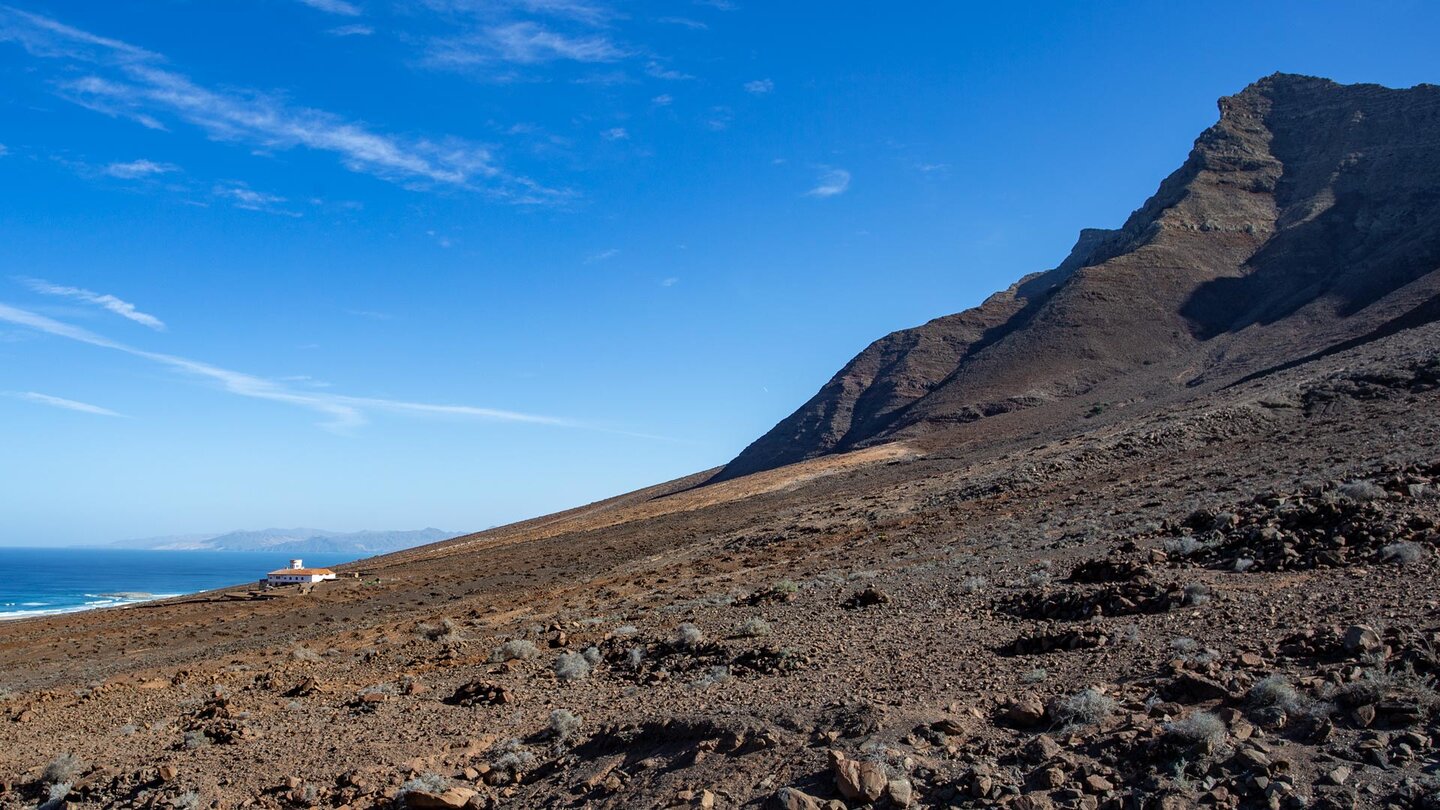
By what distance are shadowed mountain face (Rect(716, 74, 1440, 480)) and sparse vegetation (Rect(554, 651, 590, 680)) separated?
159 ft

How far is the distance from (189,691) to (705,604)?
8276 millimetres

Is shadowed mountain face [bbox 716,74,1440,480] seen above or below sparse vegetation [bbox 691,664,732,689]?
above

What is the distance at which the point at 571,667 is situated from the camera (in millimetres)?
11891

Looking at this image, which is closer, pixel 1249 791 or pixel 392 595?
pixel 1249 791

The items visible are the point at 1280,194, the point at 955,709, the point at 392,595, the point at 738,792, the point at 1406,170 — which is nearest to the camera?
the point at 738,792

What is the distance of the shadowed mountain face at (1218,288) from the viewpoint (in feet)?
204

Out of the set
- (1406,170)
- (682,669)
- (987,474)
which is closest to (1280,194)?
(1406,170)

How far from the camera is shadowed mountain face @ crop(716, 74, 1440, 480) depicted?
62.1 m

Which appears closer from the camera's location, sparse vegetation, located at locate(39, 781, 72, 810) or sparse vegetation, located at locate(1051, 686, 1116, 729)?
sparse vegetation, located at locate(1051, 686, 1116, 729)

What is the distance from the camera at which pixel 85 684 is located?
16906 millimetres

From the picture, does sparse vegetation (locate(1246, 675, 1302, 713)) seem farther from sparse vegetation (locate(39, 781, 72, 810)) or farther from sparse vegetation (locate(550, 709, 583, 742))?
sparse vegetation (locate(39, 781, 72, 810))

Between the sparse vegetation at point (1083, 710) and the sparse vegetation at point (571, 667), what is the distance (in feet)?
21.2

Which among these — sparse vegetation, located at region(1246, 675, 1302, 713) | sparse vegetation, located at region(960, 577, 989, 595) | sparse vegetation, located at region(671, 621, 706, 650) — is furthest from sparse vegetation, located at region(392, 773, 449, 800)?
sparse vegetation, located at region(960, 577, 989, 595)

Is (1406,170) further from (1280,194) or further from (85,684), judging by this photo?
(85,684)
